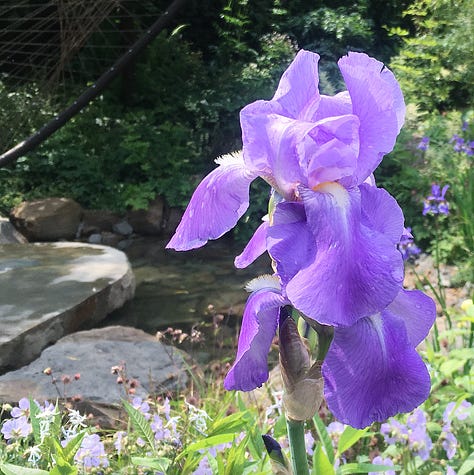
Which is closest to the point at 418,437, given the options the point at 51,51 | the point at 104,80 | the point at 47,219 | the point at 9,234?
the point at 104,80

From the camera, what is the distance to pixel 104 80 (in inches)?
211

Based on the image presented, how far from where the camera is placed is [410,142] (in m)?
6.16

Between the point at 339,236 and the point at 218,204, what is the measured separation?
17 cm

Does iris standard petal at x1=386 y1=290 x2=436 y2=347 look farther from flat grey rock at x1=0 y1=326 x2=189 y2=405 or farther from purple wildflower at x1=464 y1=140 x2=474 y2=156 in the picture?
purple wildflower at x1=464 y1=140 x2=474 y2=156

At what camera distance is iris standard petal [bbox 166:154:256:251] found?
2.21ft

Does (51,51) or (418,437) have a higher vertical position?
(51,51)

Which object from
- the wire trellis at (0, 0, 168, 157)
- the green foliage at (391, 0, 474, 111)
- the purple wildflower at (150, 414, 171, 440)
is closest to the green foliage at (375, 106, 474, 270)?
the green foliage at (391, 0, 474, 111)

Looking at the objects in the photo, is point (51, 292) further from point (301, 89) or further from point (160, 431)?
point (301, 89)

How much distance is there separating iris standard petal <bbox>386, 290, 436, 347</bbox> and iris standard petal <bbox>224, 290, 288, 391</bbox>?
12cm

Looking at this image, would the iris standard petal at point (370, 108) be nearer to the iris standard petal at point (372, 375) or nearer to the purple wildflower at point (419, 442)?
the iris standard petal at point (372, 375)

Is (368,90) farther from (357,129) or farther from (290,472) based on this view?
(290,472)

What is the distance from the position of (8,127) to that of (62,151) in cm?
76

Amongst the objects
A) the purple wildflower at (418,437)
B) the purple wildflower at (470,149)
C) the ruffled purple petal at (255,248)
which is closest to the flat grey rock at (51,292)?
the purple wildflower at (418,437)

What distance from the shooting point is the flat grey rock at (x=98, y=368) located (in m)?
2.49
